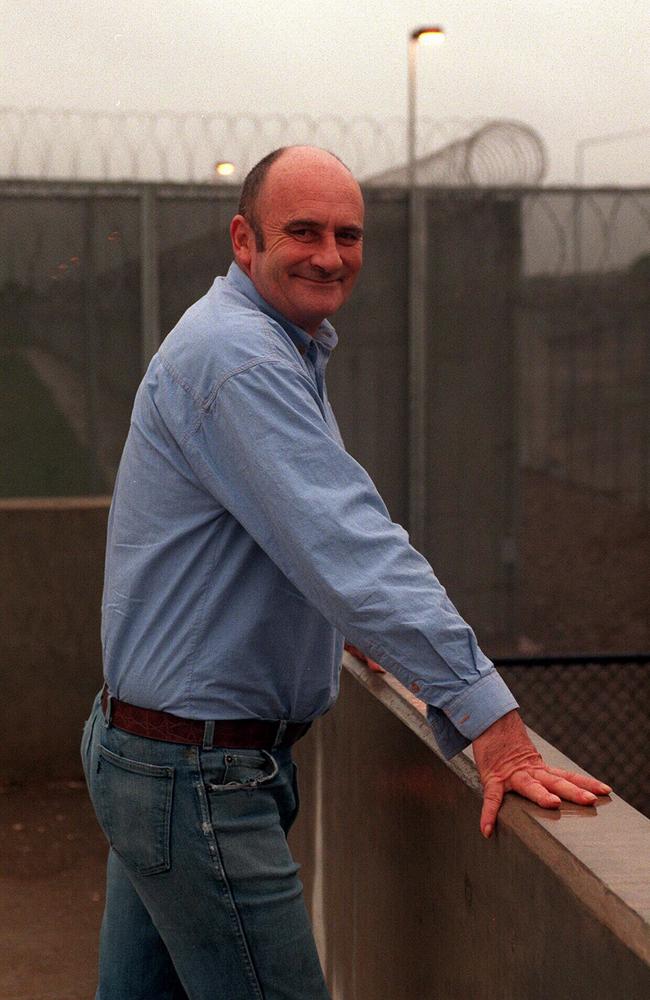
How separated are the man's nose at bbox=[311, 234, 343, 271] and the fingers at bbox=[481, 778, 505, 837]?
0.71 m

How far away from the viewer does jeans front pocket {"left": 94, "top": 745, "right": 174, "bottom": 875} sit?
1.59m

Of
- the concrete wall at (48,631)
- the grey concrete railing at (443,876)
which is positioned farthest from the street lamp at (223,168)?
the grey concrete railing at (443,876)

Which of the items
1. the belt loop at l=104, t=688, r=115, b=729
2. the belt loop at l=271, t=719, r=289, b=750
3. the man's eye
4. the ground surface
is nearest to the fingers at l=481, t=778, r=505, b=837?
the belt loop at l=271, t=719, r=289, b=750

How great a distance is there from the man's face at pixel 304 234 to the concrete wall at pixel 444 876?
2.12 ft

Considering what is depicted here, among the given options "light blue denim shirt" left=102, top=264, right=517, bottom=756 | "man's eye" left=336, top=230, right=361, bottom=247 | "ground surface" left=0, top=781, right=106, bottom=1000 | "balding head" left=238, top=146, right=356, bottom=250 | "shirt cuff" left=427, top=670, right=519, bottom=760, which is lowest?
"ground surface" left=0, top=781, right=106, bottom=1000

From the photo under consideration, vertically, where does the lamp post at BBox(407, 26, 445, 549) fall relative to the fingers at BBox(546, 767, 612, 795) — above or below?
above

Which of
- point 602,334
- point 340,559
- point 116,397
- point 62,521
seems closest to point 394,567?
point 340,559

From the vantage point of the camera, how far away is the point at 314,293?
1.70 m

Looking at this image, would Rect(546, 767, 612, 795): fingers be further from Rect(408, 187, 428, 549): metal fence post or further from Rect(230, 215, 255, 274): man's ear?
Rect(408, 187, 428, 549): metal fence post

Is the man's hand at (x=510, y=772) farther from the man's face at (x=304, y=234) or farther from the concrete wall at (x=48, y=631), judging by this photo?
the concrete wall at (x=48, y=631)

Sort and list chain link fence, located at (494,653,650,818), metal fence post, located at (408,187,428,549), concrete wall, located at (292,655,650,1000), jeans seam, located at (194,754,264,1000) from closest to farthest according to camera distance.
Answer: concrete wall, located at (292,655,650,1000)
jeans seam, located at (194,754,264,1000)
chain link fence, located at (494,653,650,818)
metal fence post, located at (408,187,428,549)

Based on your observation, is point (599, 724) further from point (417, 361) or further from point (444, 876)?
point (444, 876)

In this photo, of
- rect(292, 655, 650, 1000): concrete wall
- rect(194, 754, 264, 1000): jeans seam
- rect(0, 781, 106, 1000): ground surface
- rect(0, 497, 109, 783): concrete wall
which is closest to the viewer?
rect(292, 655, 650, 1000): concrete wall

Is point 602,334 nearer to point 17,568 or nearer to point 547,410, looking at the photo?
point 547,410
